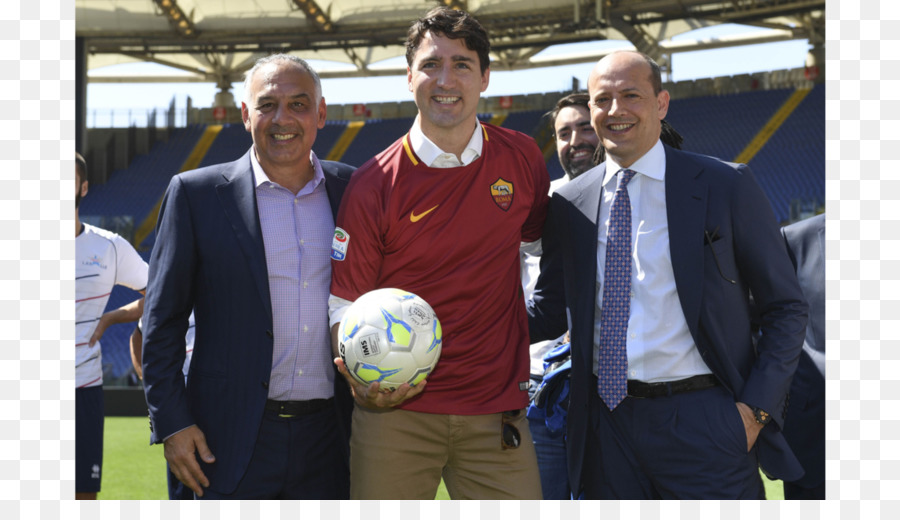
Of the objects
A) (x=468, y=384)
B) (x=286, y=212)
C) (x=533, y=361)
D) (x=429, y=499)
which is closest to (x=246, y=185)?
(x=286, y=212)

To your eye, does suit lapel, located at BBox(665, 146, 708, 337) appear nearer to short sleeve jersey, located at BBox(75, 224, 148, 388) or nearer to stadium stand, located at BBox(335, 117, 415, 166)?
short sleeve jersey, located at BBox(75, 224, 148, 388)

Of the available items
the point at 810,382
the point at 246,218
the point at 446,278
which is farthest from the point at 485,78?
the point at 810,382

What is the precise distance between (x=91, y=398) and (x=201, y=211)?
8.09 feet

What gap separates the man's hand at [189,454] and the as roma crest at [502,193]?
1.37 meters

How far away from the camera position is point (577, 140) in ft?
14.8

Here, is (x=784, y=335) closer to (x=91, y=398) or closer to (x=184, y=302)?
(x=184, y=302)

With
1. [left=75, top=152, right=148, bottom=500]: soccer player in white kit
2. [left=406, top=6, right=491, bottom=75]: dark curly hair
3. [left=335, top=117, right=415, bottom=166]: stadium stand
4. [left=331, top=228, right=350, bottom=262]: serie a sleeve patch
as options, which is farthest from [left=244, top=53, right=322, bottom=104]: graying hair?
[left=335, top=117, right=415, bottom=166]: stadium stand

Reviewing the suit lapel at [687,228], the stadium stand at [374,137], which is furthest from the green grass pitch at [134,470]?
the stadium stand at [374,137]

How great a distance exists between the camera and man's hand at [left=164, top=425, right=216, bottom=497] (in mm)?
3154

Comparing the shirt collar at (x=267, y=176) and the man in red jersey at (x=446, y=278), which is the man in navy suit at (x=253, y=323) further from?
the man in red jersey at (x=446, y=278)

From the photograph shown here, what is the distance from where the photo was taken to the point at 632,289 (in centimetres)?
313

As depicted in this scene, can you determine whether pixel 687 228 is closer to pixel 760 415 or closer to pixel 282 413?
pixel 760 415

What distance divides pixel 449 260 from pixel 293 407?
803mm

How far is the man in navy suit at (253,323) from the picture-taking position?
10.4 feet
